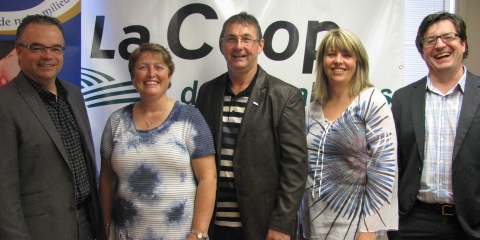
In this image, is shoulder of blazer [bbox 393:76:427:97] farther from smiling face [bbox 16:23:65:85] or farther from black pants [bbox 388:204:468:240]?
smiling face [bbox 16:23:65:85]

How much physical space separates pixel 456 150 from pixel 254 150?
0.92m

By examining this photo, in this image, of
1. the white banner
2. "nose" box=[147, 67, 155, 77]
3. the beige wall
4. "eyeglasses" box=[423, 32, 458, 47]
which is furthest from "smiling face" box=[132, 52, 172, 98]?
the beige wall

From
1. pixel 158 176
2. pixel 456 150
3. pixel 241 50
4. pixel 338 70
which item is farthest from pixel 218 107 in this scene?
pixel 456 150

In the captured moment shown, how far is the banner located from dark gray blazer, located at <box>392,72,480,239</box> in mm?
1940

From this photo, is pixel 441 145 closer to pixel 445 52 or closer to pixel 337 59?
pixel 445 52

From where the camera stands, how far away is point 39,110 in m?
1.57

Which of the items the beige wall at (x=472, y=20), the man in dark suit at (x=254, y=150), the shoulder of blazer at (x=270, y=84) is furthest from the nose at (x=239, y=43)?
the beige wall at (x=472, y=20)

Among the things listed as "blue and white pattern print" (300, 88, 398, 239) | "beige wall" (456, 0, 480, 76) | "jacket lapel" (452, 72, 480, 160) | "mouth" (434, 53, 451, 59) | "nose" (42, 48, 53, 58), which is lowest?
"blue and white pattern print" (300, 88, 398, 239)

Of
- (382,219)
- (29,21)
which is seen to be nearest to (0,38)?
(29,21)

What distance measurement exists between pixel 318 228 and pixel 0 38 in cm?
224

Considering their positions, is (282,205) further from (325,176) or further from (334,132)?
(334,132)

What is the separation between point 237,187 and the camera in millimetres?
1735

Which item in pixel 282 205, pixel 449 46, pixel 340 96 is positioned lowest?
pixel 282 205

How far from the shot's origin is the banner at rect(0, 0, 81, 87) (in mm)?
2406
